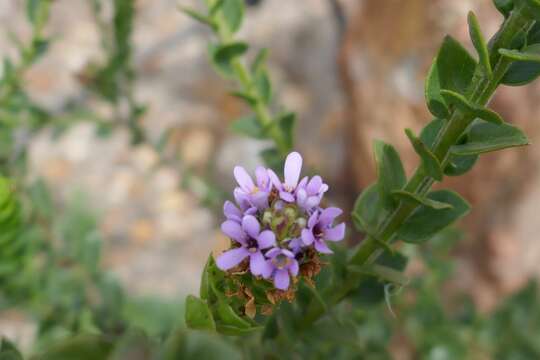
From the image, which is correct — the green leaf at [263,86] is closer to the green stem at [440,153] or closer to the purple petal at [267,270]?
the green stem at [440,153]

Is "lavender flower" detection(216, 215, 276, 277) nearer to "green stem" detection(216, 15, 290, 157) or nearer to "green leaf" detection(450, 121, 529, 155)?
"green leaf" detection(450, 121, 529, 155)

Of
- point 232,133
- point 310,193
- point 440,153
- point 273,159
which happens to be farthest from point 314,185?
point 232,133

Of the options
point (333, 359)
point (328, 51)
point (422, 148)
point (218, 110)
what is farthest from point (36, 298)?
point (328, 51)

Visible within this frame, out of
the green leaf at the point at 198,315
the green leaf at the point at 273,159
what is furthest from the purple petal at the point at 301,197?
the green leaf at the point at 273,159

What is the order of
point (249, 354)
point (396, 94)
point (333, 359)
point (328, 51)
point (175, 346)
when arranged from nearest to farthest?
point (175, 346)
point (249, 354)
point (333, 359)
point (396, 94)
point (328, 51)

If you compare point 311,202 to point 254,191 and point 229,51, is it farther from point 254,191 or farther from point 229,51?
point 229,51

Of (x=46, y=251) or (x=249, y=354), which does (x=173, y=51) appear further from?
(x=249, y=354)

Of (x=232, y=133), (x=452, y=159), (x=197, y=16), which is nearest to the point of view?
(x=452, y=159)
